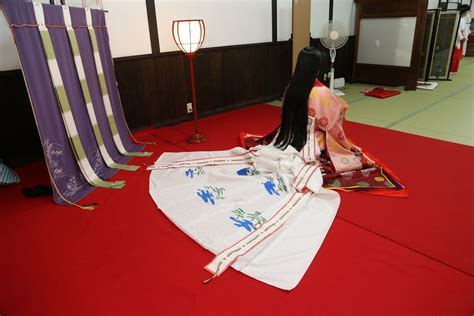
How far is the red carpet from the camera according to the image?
55.4 inches

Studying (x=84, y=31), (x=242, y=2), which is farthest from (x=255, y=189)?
(x=242, y=2)

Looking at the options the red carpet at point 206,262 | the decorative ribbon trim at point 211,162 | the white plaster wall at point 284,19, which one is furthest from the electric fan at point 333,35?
the red carpet at point 206,262

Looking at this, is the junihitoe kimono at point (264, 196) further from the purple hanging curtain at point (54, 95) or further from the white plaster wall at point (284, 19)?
the white plaster wall at point (284, 19)

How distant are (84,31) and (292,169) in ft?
6.44

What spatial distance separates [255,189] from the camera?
2221 millimetres

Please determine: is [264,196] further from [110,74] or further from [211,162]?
[110,74]

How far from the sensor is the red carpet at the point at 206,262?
141 centimetres

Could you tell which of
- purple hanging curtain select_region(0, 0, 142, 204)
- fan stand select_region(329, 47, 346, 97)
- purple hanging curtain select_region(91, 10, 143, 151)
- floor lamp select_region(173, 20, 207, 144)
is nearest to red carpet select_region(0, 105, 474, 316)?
purple hanging curtain select_region(0, 0, 142, 204)

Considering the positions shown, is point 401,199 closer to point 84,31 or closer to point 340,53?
point 84,31

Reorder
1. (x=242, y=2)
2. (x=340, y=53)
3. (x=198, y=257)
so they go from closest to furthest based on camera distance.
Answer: (x=198, y=257) < (x=242, y=2) < (x=340, y=53)

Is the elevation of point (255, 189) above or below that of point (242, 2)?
below

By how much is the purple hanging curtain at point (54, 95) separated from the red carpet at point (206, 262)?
0.20m

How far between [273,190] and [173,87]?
2184mm

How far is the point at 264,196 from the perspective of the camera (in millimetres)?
2148
